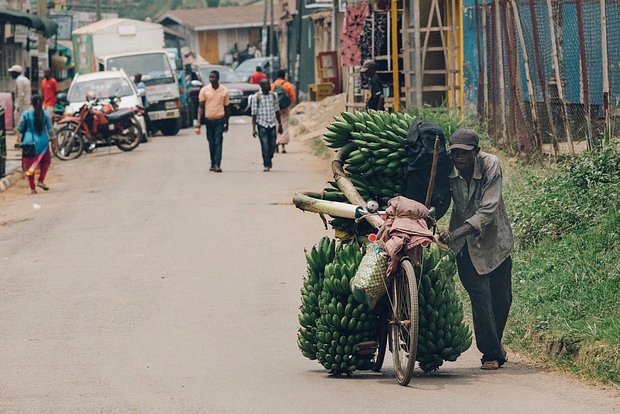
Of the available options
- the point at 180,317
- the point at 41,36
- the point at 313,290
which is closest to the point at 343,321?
the point at 313,290

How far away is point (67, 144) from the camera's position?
26.1 meters

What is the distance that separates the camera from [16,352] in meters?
8.98

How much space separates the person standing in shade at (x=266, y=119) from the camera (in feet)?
72.3

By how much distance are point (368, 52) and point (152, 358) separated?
613 inches

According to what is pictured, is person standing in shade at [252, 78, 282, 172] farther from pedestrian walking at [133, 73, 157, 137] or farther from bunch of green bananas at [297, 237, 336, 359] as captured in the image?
bunch of green bananas at [297, 237, 336, 359]

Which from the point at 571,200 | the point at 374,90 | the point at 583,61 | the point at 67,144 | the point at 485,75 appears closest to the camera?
the point at 571,200

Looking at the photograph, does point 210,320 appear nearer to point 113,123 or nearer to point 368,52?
point 368,52

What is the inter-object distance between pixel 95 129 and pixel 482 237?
1982 centimetres

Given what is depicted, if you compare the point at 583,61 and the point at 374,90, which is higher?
the point at 583,61

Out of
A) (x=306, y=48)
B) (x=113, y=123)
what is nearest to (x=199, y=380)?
(x=113, y=123)

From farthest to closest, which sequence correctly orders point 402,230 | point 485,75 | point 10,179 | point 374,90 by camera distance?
point 10,179 < point 374,90 < point 485,75 < point 402,230

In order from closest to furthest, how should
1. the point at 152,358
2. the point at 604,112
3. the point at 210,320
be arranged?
the point at 152,358, the point at 210,320, the point at 604,112

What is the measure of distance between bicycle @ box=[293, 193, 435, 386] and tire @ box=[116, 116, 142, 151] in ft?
65.2

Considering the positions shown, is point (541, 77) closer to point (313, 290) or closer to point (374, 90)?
point (374, 90)
